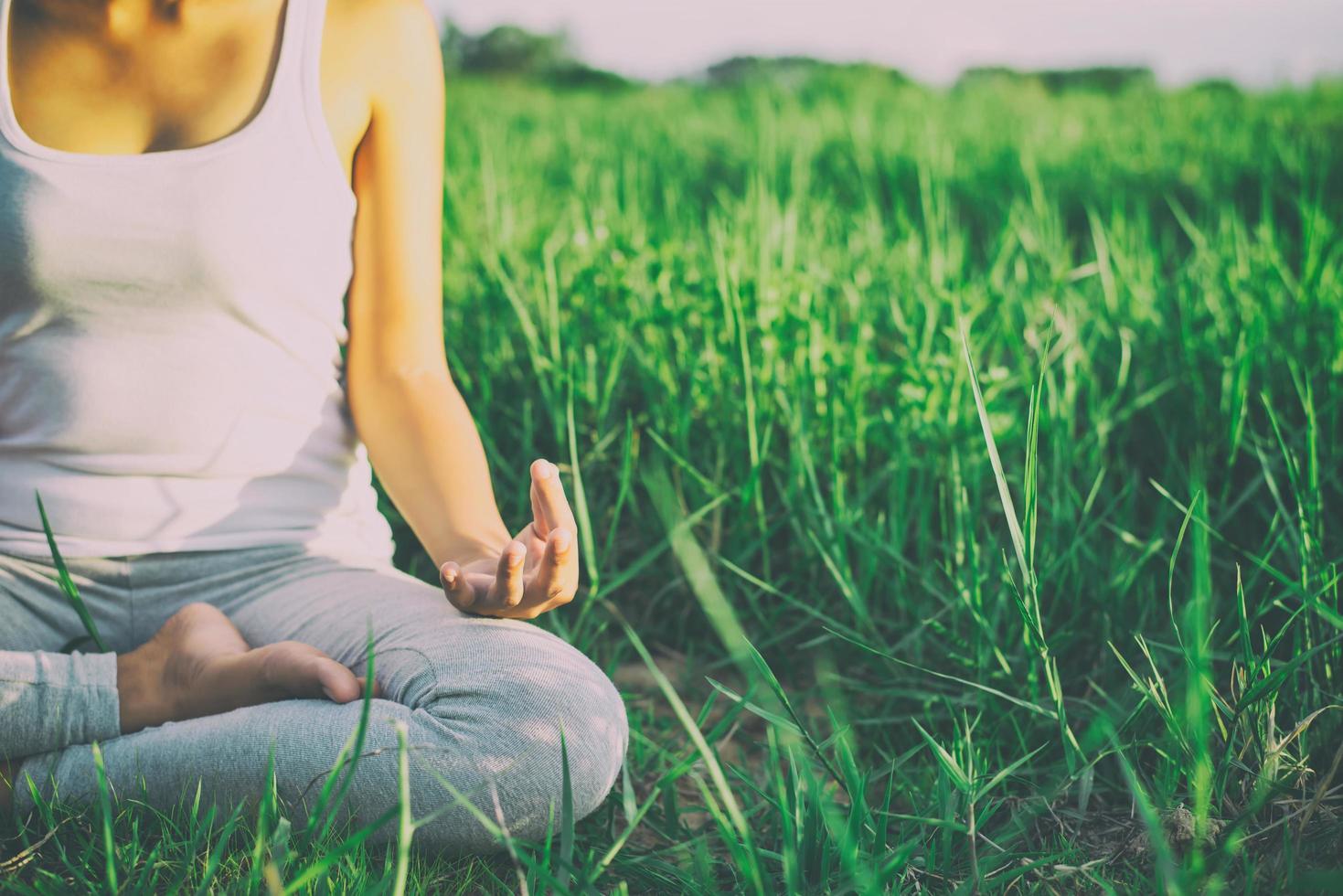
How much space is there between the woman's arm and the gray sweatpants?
0.10 metres

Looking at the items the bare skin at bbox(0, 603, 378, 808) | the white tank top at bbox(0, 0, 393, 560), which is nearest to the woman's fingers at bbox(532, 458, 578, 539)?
the bare skin at bbox(0, 603, 378, 808)

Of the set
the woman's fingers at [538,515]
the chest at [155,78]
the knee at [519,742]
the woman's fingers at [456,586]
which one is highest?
the chest at [155,78]

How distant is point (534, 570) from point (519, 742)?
0.54 ft

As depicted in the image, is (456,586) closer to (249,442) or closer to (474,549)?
(474,549)

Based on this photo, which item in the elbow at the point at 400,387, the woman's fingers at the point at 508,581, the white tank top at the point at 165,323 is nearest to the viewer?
the woman's fingers at the point at 508,581

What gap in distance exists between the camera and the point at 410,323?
1260 millimetres

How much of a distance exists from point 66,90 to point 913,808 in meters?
1.23

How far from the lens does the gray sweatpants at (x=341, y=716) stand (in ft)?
3.20

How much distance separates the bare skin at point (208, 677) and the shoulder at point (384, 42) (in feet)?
2.18

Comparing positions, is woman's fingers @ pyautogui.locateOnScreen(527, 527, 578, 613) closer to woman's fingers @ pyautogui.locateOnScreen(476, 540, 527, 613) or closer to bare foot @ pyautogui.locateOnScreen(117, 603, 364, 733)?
woman's fingers @ pyautogui.locateOnScreen(476, 540, 527, 613)

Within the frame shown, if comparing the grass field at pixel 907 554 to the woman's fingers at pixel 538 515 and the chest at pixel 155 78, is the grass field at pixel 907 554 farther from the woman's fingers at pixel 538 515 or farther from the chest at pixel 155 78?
the chest at pixel 155 78

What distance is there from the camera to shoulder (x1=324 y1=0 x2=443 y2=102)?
1237 mm

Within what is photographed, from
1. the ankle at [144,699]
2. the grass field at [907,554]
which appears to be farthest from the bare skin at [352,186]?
the grass field at [907,554]

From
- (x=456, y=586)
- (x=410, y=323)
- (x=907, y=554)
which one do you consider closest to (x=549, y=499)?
(x=456, y=586)
